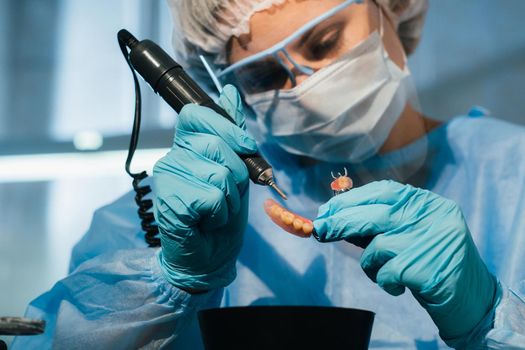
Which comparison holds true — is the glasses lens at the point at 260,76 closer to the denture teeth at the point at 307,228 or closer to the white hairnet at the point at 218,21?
the white hairnet at the point at 218,21

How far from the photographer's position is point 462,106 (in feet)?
6.42

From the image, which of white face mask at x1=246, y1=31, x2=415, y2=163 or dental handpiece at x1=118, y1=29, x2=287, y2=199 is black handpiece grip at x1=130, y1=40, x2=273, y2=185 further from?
white face mask at x1=246, y1=31, x2=415, y2=163

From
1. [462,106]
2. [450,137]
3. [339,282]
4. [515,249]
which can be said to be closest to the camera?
[515,249]

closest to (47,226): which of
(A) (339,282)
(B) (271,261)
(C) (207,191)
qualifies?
(B) (271,261)

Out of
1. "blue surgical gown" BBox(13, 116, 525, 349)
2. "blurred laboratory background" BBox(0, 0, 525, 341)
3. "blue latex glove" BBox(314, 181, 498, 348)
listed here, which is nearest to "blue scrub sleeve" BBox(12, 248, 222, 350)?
"blue surgical gown" BBox(13, 116, 525, 349)

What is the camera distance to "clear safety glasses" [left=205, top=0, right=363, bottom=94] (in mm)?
1152

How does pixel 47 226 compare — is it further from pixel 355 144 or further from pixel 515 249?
pixel 515 249

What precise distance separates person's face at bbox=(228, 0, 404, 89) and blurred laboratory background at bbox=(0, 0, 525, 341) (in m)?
0.78

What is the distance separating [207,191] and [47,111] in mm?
1365

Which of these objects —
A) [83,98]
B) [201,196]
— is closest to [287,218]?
[201,196]

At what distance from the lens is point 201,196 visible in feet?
2.79

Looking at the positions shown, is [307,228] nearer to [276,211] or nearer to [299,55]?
[276,211]

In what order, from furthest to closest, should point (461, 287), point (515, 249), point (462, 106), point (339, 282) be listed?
point (462, 106) → point (339, 282) → point (515, 249) → point (461, 287)

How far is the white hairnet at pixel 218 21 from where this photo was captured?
121 cm
